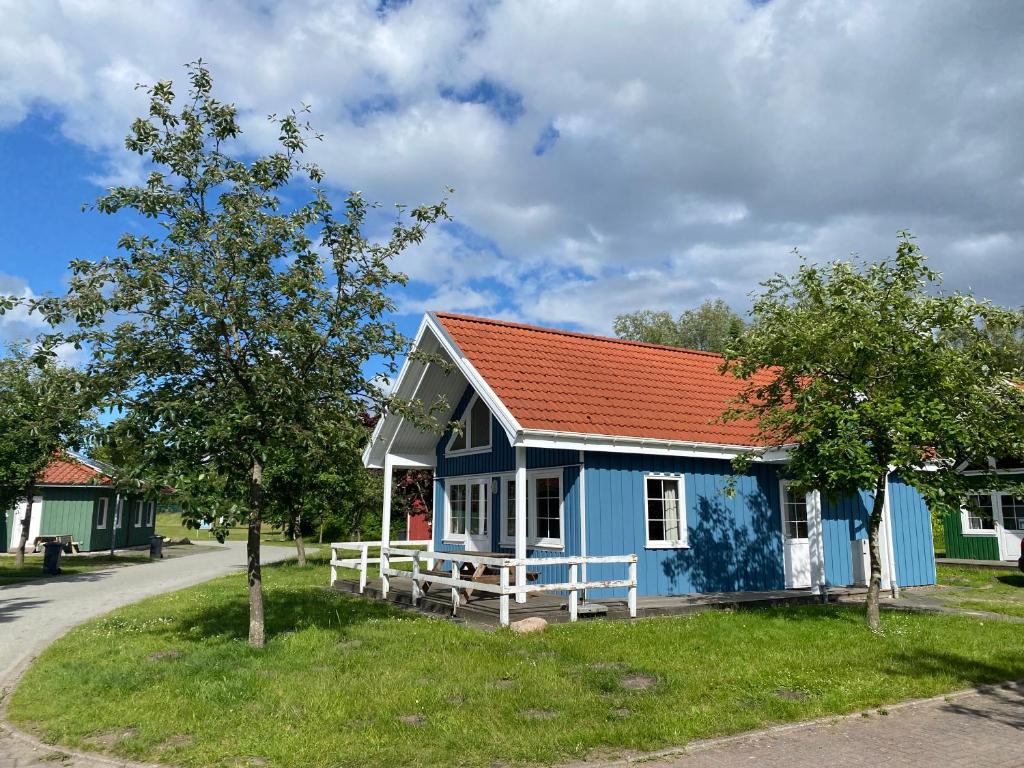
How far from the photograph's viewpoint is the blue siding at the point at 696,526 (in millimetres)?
13414

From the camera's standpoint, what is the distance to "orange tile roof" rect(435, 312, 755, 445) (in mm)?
13297

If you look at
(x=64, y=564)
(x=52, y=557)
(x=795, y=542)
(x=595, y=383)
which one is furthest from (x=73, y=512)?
(x=795, y=542)

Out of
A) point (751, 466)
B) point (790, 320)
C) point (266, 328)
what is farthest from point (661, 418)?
point (266, 328)

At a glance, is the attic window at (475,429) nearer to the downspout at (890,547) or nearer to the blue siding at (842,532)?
the blue siding at (842,532)

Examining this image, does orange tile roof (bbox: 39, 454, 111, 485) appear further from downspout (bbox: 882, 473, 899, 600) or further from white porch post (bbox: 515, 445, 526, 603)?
downspout (bbox: 882, 473, 899, 600)

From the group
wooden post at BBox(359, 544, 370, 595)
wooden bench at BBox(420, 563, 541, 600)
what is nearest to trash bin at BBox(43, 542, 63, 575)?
wooden post at BBox(359, 544, 370, 595)

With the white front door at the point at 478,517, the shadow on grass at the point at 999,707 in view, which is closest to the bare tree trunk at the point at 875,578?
the shadow on grass at the point at 999,707

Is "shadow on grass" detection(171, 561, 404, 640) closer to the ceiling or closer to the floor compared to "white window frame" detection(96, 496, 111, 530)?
closer to the floor

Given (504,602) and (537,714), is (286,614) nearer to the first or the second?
(504,602)

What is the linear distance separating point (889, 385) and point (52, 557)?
22.7 meters

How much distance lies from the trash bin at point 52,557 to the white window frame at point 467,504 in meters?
12.5

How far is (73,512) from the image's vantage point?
1346 inches

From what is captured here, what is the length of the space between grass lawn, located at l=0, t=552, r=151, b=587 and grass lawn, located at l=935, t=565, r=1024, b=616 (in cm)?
2243

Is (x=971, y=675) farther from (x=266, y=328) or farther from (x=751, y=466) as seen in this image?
(x=266, y=328)
